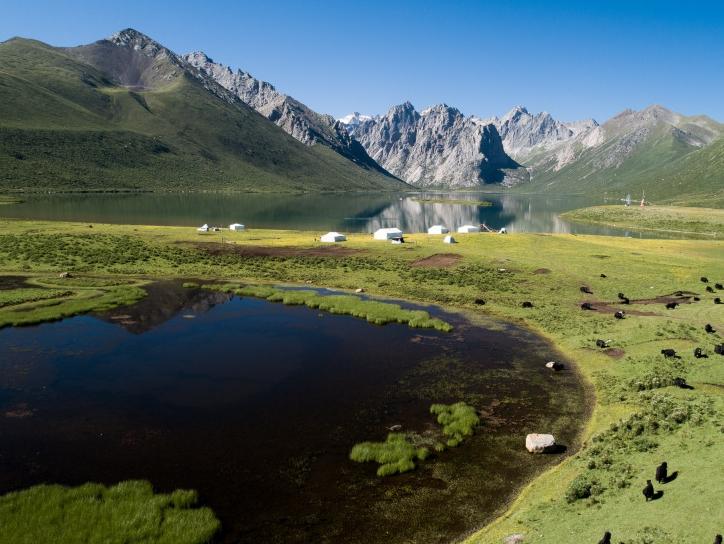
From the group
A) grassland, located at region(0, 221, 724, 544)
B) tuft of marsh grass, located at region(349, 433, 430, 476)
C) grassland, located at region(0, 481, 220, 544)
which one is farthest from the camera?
tuft of marsh grass, located at region(349, 433, 430, 476)

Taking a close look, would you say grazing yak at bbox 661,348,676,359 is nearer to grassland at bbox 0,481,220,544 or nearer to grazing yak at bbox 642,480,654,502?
grazing yak at bbox 642,480,654,502

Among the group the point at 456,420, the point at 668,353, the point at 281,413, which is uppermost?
the point at 668,353

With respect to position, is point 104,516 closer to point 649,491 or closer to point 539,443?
point 539,443

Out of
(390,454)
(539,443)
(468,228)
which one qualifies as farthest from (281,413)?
(468,228)

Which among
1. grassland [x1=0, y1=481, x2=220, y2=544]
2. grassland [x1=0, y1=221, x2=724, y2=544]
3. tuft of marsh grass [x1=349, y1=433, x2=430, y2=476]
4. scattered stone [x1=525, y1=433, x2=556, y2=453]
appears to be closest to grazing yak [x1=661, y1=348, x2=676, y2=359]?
grassland [x1=0, y1=221, x2=724, y2=544]

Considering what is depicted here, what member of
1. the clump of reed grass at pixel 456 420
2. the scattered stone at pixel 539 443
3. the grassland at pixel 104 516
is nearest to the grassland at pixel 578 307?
the scattered stone at pixel 539 443

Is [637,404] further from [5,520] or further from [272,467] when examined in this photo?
[5,520]
